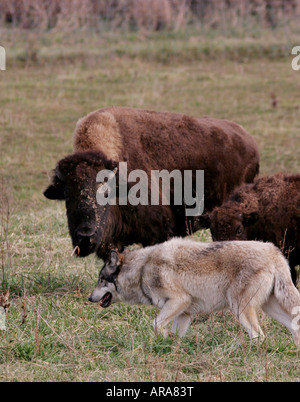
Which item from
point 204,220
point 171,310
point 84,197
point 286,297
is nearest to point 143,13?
point 204,220

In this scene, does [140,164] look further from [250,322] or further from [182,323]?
[250,322]

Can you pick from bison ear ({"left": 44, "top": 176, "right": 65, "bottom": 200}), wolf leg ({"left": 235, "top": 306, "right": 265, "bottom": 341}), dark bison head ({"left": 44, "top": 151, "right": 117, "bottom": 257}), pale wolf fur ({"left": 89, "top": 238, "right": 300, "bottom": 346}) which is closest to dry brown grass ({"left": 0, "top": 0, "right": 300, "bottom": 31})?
bison ear ({"left": 44, "top": 176, "right": 65, "bottom": 200})

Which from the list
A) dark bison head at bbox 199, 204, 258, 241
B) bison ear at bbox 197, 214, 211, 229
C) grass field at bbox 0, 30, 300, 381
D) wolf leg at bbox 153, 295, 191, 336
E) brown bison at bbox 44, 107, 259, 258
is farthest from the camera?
bison ear at bbox 197, 214, 211, 229

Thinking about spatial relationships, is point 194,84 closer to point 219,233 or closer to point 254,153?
point 254,153

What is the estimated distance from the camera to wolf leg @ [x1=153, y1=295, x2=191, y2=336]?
7031mm

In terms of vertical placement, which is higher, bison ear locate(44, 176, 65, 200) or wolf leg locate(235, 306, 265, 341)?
bison ear locate(44, 176, 65, 200)

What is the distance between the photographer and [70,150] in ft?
55.6

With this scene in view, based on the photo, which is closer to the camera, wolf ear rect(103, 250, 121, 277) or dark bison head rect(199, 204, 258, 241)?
wolf ear rect(103, 250, 121, 277)

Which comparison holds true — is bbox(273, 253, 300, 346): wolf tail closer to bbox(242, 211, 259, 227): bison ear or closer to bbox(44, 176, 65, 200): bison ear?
bbox(242, 211, 259, 227): bison ear

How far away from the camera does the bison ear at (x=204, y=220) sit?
8.68 meters

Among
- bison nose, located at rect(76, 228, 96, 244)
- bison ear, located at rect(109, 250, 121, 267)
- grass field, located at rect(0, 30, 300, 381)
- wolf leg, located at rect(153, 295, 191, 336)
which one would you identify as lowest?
grass field, located at rect(0, 30, 300, 381)

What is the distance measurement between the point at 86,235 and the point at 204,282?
171cm

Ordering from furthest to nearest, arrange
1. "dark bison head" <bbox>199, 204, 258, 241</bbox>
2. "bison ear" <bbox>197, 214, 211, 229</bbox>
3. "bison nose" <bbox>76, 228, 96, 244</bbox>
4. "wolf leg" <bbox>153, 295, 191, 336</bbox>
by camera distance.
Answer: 1. "bison ear" <bbox>197, 214, 211, 229</bbox>
2. "dark bison head" <bbox>199, 204, 258, 241</bbox>
3. "bison nose" <bbox>76, 228, 96, 244</bbox>
4. "wolf leg" <bbox>153, 295, 191, 336</bbox>

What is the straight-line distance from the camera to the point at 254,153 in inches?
419
